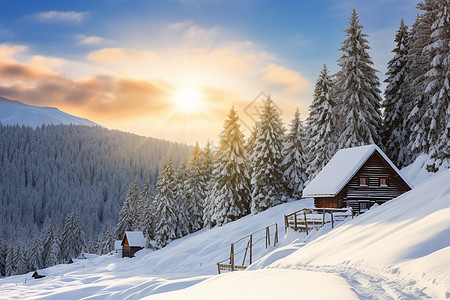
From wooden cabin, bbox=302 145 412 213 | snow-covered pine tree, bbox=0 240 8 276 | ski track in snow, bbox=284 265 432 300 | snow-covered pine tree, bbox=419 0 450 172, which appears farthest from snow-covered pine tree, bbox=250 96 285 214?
snow-covered pine tree, bbox=0 240 8 276

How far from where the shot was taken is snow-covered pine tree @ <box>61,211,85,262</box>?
9980 centimetres

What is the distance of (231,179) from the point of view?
49.7 meters

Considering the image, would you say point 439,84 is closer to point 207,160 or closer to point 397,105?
point 397,105

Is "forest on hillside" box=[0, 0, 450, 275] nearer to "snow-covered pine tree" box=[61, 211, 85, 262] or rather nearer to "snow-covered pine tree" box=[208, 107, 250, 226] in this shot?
"snow-covered pine tree" box=[208, 107, 250, 226]

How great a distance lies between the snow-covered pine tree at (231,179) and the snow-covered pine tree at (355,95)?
14998 millimetres

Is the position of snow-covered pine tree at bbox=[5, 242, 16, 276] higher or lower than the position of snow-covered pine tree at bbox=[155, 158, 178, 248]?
lower

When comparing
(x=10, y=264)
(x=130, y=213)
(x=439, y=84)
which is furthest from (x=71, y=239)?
(x=439, y=84)

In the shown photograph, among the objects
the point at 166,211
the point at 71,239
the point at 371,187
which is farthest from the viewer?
the point at 71,239

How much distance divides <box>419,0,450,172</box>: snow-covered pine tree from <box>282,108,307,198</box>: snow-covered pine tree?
17497 mm

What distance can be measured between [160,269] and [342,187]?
20737mm

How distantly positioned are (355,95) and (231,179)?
19307 mm

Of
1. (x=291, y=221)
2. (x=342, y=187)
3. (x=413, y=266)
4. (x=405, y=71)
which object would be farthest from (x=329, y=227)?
(x=405, y=71)

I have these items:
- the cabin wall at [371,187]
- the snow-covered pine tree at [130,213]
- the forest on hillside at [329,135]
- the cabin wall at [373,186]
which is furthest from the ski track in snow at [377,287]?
the snow-covered pine tree at [130,213]

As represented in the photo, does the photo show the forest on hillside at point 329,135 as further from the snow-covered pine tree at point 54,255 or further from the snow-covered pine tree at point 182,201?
the snow-covered pine tree at point 54,255
